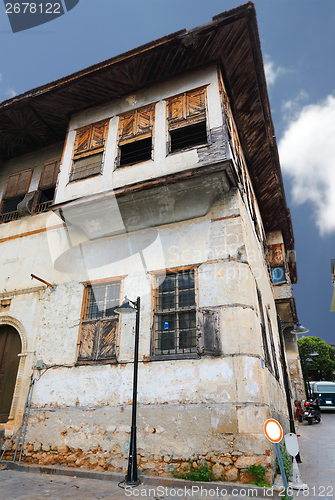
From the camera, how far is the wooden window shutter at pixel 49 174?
1236 centimetres

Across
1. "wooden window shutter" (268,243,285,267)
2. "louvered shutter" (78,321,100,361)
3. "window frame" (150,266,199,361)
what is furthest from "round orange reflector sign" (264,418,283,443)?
"wooden window shutter" (268,243,285,267)

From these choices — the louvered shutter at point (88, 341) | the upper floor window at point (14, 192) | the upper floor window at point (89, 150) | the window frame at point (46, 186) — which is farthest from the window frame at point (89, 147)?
the louvered shutter at point (88, 341)

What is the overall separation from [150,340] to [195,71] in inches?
320

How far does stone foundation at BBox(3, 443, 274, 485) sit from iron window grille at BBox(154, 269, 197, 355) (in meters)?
2.11

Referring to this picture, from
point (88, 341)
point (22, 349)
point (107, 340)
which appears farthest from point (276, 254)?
point (22, 349)

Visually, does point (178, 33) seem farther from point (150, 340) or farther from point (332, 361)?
point (332, 361)

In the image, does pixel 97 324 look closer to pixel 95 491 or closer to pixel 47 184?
pixel 95 491

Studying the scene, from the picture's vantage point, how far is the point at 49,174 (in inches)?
495

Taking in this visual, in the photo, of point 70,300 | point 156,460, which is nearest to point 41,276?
point 70,300

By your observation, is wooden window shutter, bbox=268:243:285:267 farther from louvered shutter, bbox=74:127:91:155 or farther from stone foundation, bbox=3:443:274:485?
stone foundation, bbox=3:443:274:485

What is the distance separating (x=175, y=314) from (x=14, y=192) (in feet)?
28.8

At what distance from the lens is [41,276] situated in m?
10.0

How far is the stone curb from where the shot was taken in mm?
5680

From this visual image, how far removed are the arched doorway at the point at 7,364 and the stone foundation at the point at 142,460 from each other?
1292mm
